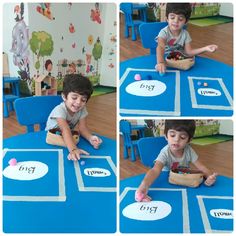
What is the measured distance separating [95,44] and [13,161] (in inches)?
76.6

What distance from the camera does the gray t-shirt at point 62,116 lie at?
1214 mm

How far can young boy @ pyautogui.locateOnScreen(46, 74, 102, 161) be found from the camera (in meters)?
1.14

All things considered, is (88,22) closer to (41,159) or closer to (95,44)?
(95,44)

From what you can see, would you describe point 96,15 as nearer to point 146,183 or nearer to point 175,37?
point 175,37

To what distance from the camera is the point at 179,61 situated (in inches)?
40.8

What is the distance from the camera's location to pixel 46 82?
2.51 metres

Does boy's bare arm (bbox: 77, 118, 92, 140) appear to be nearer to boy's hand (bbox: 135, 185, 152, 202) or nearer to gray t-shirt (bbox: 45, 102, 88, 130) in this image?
gray t-shirt (bbox: 45, 102, 88, 130)

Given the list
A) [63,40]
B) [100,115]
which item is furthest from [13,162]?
[63,40]

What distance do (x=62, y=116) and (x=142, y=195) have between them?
0.42 meters

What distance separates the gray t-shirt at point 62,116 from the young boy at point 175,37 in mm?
344

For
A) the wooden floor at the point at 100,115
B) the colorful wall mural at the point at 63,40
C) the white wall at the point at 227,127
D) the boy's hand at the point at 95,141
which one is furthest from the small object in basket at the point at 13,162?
the colorful wall mural at the point at 63,40

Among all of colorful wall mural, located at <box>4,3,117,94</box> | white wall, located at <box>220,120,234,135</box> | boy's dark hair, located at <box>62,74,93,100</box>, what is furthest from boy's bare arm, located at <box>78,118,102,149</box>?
colorful wall mural, located at <box>4,3,117,94</box>

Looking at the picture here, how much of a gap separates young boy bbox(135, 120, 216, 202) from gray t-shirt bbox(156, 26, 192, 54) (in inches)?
8.5

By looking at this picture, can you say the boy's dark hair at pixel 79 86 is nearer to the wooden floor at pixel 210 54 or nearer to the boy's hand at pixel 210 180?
the wooden floor at pixel 210 54
